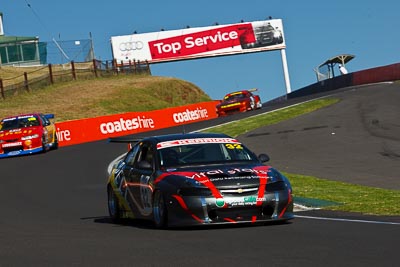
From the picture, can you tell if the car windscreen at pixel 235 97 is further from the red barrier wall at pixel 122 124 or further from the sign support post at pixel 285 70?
the sign support post at pixel 285 70

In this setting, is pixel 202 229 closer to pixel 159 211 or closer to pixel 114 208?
pixel 159 211

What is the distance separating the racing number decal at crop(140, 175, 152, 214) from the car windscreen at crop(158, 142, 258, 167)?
302 mm

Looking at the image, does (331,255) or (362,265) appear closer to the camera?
(362,265)

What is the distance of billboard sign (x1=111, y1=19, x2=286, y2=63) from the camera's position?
101688 millimetres

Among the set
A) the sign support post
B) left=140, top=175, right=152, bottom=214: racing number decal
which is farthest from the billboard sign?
left=140, top=175, right=152, bottom=214: racing number decal

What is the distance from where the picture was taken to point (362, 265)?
813 centimetres

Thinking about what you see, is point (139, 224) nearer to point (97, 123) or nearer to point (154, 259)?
point (154, 259)

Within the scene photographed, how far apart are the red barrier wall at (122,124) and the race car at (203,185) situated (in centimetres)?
2982

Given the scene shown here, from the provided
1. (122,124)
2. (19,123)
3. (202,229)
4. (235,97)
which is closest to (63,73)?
(235,97)

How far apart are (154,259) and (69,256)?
2.97 feet

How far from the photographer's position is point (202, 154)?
1330 centimetres

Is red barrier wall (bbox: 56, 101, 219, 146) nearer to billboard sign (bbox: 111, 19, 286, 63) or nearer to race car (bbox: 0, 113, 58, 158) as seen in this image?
race car (bbox: 0, 113, 58, 158)

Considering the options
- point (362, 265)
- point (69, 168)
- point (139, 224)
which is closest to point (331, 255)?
point (362, 265)

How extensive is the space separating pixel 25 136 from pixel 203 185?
25.0 meters
